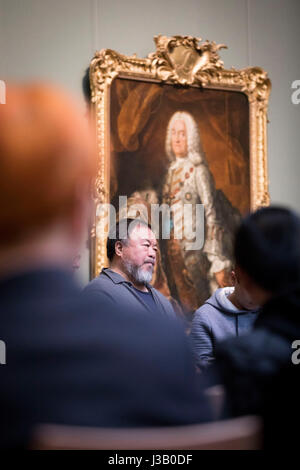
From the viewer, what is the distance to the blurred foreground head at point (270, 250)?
6.31 feet

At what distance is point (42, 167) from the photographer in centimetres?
120

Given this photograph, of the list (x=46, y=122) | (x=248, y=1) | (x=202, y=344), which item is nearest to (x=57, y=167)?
(x=46, y=122)

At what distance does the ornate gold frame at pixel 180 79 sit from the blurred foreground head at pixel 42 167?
426 centimetres

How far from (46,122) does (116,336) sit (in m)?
0.46

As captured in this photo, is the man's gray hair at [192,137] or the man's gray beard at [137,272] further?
the man's gray hair at [192,137]

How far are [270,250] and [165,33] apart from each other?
481cm

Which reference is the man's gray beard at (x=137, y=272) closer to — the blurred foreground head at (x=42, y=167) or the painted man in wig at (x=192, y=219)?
the painted man in wig at (x=192, y=219)

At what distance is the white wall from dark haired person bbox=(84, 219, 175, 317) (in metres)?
0.56

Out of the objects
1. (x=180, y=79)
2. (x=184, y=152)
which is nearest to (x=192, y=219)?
(x=184, y=152)

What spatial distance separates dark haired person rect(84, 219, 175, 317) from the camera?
500 centimetres

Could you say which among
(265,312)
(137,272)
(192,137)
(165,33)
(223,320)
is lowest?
(223,320)

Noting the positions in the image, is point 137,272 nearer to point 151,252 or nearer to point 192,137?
point 151,252

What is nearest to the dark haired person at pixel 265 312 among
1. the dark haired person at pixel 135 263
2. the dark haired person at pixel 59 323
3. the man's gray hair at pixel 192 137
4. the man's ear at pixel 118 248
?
the dark haired person at pixel 59 323

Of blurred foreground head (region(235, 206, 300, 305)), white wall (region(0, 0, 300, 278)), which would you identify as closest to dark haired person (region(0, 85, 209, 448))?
blurred foreground head (region(235, 206, 300, 305))
